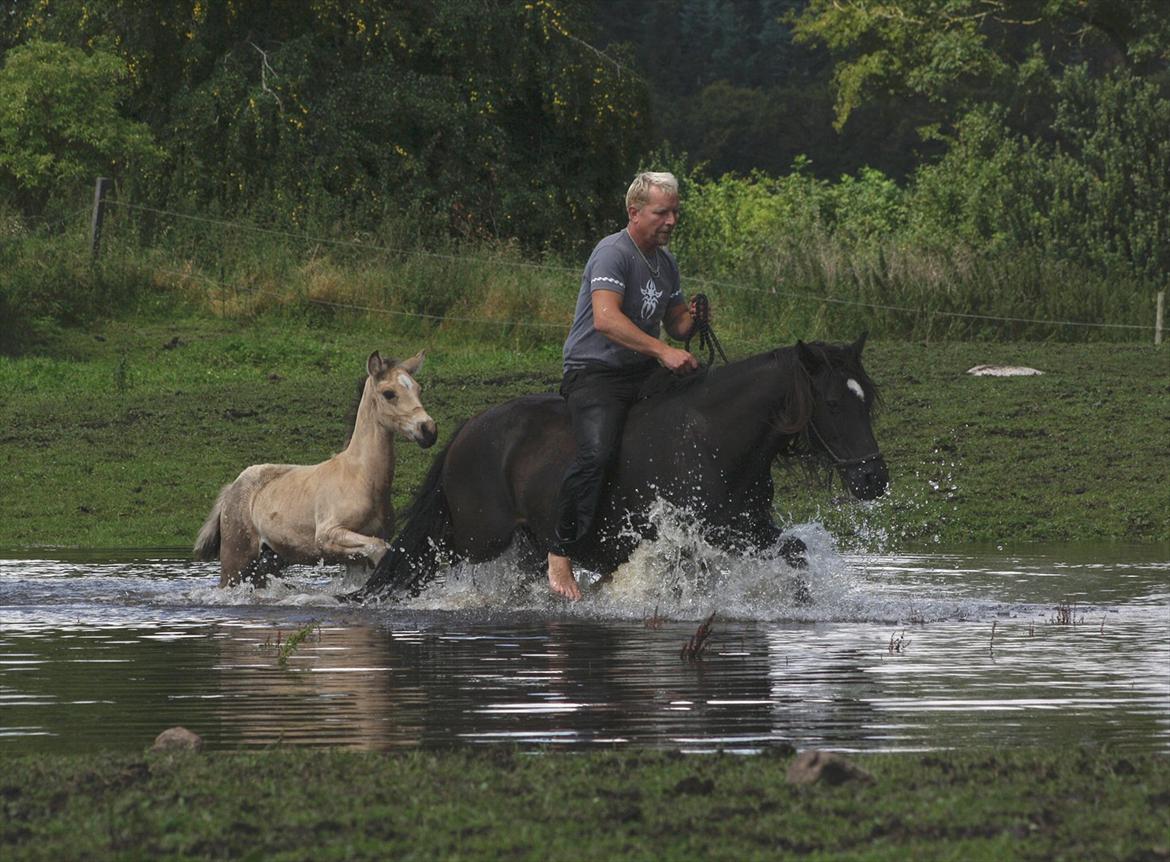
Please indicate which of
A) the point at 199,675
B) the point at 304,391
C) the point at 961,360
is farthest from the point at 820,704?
the point at 961,360

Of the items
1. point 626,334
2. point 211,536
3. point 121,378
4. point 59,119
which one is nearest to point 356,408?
point 211,536

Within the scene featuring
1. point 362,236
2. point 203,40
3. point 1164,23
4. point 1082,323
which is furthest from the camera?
point 1164,23

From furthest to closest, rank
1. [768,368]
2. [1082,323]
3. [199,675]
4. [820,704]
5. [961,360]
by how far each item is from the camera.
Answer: [1082,323], [961,360], [768,368], [199,675], [820,704]

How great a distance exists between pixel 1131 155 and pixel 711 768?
3554cm

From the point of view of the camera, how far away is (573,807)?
5055 mm

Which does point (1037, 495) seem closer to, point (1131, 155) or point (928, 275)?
point (928, 275)

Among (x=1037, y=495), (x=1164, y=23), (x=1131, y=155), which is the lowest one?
(x=1037, y=495)

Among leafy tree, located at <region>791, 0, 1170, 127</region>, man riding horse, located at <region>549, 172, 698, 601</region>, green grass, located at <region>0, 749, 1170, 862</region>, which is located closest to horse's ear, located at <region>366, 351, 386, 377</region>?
man riding horse, located at <region>549, 172, 698, 601</region>

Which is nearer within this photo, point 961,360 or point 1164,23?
point 961,360

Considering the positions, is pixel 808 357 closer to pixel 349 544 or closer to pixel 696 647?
pixel 696 647

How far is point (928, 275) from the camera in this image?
1164 inches

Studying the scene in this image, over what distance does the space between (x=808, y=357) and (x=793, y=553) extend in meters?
0.95

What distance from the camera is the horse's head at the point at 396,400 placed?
11.7m

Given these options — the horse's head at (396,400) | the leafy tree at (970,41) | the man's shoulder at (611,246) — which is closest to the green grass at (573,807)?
the man's shoulder at (611,246)
